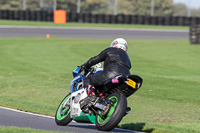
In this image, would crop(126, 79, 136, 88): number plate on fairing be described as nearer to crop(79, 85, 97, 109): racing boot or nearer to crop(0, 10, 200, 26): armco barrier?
crop(79, 85, 97, 109): racing boot

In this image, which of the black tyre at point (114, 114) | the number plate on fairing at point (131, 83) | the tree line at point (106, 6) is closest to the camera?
the black tyre at point (114, 114)

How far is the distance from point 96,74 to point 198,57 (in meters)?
16.8

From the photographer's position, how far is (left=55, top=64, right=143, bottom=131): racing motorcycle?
21.9ft

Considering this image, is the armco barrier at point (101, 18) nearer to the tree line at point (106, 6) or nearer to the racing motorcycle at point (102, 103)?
Answer: the tree line at point (106, 6)

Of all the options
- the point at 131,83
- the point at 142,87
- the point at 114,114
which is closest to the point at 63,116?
the point at 114,114

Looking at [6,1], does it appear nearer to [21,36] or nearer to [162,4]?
[162,4]

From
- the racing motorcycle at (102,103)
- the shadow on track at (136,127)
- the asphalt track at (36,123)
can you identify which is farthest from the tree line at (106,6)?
the racing motorcycle at (102,103)

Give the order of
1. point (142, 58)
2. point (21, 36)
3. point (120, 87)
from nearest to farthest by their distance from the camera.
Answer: point (120, 87) < point (142, 58) < point (21, 36)

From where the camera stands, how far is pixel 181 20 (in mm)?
48406

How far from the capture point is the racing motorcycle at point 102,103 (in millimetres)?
6676

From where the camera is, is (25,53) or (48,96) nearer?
(48,96)

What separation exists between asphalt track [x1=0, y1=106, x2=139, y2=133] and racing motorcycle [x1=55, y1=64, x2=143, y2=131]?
214 millimetres

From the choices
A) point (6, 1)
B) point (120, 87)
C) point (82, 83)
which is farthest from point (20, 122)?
point (6, 1)

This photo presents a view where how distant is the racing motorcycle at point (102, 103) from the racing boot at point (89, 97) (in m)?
0.06
